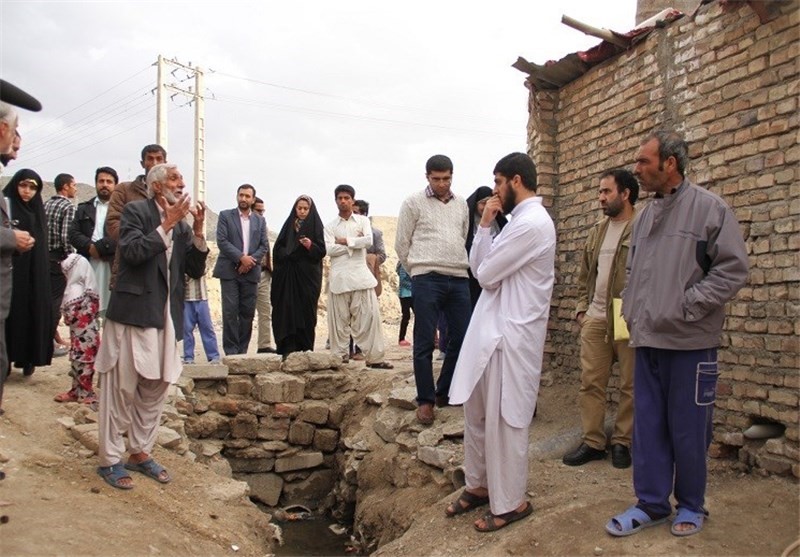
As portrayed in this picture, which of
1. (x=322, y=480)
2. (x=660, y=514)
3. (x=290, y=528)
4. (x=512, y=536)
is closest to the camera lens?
(x=660, y=514)

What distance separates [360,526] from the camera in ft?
19.3

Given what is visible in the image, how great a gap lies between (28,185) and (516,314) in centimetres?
408

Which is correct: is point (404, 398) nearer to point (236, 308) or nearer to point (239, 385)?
point (239, 385)

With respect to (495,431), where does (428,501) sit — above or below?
below

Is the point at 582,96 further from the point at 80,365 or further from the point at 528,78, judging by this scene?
the point at 80,365

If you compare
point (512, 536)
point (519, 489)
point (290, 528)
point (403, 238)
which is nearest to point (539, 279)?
point (519, 489)

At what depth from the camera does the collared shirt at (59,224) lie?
6121 mm

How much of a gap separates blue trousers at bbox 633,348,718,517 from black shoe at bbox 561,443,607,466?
44.1 inches

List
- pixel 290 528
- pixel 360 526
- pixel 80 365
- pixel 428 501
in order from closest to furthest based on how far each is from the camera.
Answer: pixel 428 501, pixel 80 365, pixel 360 526, pixel 290 528

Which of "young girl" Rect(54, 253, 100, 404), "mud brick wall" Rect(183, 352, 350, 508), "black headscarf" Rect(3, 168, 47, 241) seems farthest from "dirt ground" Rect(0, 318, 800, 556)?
"mud brick wall" Rect(183, 352, 350, 508)

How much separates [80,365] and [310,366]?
2634mm

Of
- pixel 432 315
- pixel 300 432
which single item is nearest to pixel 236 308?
pixel 300 432

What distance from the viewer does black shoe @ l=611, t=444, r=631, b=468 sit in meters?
4.46

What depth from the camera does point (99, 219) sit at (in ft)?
20.3
